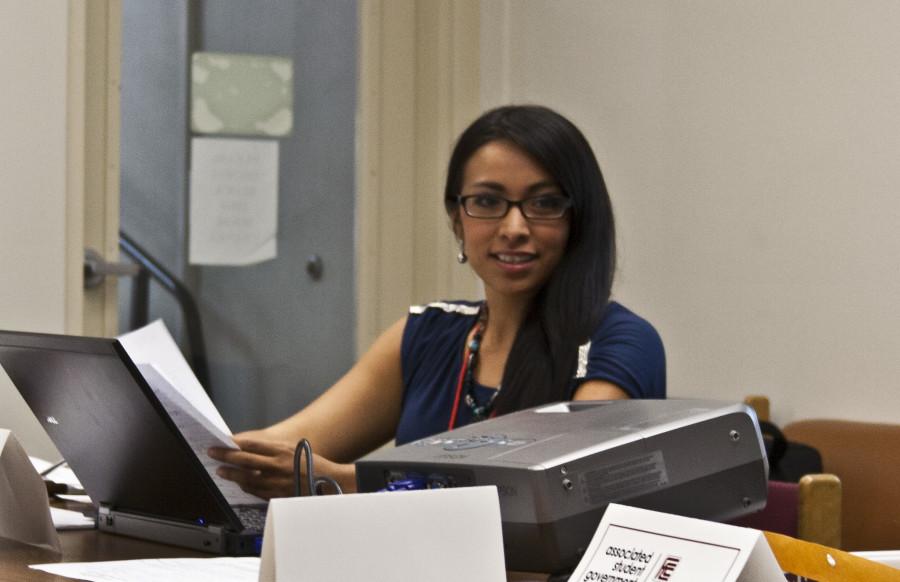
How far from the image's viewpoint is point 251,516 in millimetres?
1349

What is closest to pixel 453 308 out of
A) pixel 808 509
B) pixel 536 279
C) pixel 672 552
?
pixel 536 279

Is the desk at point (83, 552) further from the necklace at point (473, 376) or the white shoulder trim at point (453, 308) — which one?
the white shoulder trim at point (453, 308)

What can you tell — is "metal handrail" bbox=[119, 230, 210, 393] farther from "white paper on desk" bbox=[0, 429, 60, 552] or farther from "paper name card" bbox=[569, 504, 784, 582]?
"paper name card" bbox=[569, 504, 784, 582]

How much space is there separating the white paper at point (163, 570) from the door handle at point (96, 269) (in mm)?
1913

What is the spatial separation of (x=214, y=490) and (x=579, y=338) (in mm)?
733

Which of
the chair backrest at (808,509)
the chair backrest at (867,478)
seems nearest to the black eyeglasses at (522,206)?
the chair backrest at (808,509)

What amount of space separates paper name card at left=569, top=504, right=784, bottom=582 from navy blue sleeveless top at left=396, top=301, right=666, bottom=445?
0.94 m

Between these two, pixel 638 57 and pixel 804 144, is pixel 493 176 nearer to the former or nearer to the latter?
pixel 804 144

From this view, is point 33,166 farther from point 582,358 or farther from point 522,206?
point 582,358

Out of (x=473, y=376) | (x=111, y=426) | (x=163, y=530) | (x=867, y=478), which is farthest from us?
(x=867, y=478)

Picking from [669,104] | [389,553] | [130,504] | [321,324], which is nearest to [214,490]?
[130,504]

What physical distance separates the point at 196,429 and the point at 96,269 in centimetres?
190

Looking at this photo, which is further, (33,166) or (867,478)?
(33,166)

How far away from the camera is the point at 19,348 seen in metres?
1.30
